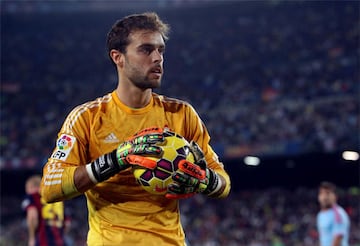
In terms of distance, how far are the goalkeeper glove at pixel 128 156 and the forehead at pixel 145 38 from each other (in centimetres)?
59

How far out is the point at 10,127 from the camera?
2766 cm

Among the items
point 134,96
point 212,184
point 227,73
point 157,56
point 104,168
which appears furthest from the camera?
point 227,73

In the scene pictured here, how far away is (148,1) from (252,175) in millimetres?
12311

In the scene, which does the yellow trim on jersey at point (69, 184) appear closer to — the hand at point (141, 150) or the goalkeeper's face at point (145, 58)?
the hand at point (141, 150)

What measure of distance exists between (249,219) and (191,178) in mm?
19561

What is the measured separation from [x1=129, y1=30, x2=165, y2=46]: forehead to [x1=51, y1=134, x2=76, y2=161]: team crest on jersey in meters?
0.66

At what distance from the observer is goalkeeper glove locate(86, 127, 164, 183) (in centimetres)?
300

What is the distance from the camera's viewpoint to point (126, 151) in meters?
3.07

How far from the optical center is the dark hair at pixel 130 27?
3469 mm

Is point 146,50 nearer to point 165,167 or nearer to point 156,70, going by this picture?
point 156,70

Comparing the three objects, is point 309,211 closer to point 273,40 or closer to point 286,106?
Result: point 286,106

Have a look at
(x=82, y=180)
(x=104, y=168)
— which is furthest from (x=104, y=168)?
(x=82, y=180)

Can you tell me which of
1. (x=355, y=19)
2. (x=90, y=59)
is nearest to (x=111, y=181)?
(x=355, y=19)

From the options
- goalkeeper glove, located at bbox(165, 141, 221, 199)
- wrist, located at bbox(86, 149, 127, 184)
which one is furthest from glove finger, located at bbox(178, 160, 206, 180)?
wrist, located at bbox(86, 149, 127, 184)
